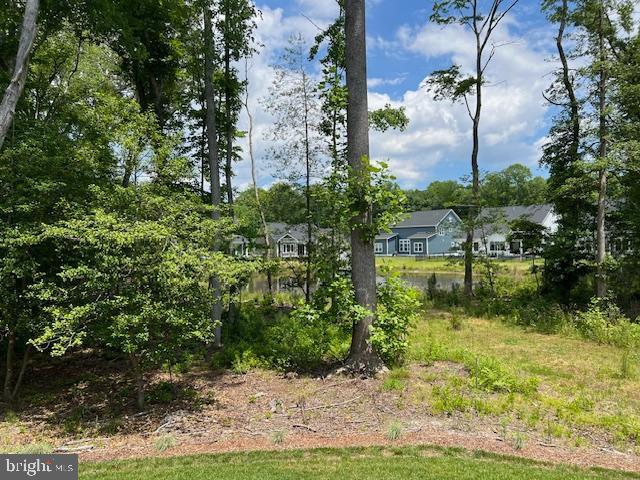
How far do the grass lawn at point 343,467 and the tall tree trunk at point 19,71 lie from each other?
15.2ft

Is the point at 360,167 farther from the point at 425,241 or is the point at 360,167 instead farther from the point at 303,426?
the point at 425,241

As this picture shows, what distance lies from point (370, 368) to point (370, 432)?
1713mm

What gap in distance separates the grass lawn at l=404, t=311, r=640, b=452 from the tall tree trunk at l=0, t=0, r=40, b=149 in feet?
21.7

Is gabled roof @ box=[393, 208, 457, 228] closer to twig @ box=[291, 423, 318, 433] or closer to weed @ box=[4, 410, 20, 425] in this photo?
twig @ box=[291, 423, 318, 433]

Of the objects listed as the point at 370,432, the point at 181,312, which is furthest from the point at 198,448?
the point at 370,432

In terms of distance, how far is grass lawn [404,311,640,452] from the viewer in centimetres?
482

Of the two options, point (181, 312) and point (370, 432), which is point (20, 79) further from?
point (370, 432)

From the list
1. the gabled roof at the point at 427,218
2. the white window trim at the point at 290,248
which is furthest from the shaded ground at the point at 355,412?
the gabled roof at the point at 427,218

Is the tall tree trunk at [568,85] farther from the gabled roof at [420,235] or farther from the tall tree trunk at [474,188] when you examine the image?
the gabled roof at [420,235]

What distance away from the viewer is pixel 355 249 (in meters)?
6.75

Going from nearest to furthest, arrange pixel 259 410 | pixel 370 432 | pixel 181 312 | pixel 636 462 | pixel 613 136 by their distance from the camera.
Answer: pixel 636 462
pixel 370 432
pixel 181 312
pixel 259 410
pixel 613 136

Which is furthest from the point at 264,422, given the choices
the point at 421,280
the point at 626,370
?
the point at 421,280

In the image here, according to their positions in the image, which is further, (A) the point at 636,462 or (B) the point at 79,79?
(B) the point at 79,79

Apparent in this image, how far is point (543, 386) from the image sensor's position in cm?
616
